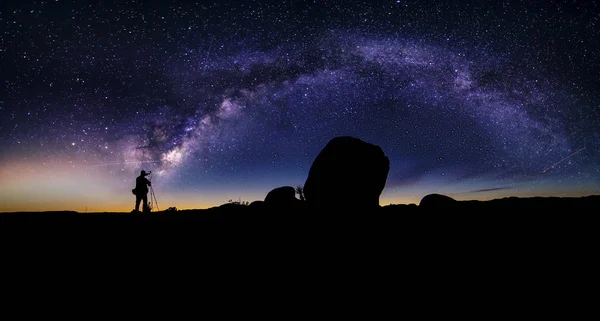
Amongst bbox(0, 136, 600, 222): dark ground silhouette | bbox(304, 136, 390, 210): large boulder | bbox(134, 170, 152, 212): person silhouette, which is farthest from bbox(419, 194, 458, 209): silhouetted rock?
bbox(134, 170, 152, 212): person silhouette

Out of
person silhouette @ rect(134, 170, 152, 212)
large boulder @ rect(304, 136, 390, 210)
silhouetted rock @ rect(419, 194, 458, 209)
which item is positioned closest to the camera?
large boulder @ rect(304, 136, 390, 210)

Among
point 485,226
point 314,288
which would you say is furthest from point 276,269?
point 485,226

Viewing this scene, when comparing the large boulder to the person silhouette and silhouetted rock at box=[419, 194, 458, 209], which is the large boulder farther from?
the person silhouette

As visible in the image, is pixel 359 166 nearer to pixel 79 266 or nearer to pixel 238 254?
pixel 238 254

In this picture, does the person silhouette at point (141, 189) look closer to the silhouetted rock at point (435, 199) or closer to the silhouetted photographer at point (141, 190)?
the silhouetted photographer at point (141, 190)

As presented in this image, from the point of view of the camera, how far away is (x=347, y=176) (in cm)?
987

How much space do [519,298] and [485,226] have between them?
7.65 ft

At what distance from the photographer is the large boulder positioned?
9828 millimetres

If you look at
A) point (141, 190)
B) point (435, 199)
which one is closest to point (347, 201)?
point (435, 199)

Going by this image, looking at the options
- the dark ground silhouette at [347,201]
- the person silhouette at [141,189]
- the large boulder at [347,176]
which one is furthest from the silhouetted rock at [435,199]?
the person silhouette at [141,189]

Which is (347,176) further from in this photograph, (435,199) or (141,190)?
(141,190)

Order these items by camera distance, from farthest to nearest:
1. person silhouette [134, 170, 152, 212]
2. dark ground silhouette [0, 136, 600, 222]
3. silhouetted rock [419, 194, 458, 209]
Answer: silhouetted rock [419, 194, 458, 209], person silhouette [134, 170, 152, 212], dark ground silhouette [0, 136, 600, 222]

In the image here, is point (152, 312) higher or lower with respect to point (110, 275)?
lower

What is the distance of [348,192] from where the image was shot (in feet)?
32.2
